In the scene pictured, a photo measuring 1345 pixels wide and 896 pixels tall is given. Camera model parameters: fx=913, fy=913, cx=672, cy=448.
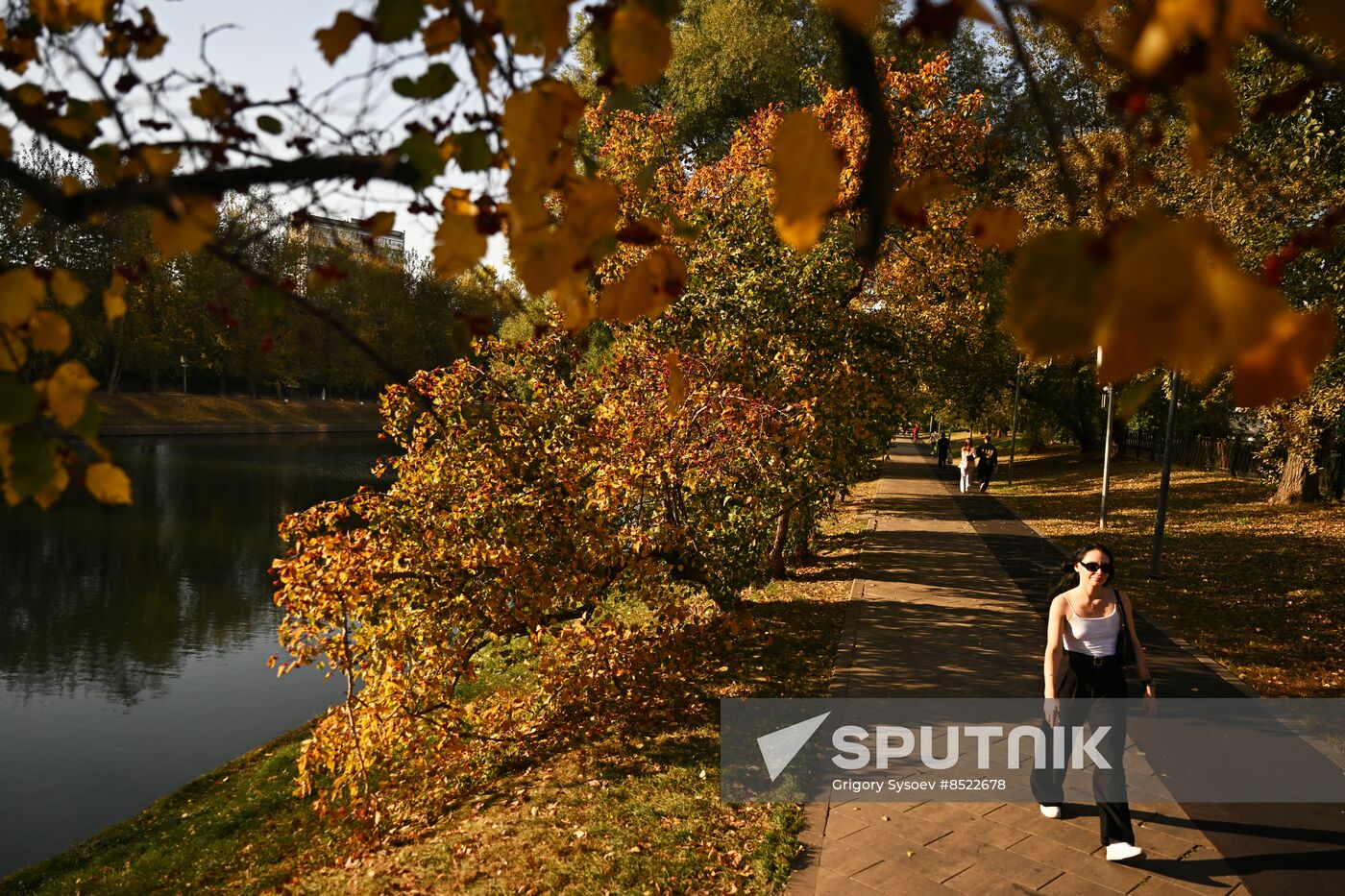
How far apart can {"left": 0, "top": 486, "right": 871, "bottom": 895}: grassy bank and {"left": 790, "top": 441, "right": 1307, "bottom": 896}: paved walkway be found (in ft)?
1.39

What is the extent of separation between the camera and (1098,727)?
18.5 feet

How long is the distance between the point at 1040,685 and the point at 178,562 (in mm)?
17728

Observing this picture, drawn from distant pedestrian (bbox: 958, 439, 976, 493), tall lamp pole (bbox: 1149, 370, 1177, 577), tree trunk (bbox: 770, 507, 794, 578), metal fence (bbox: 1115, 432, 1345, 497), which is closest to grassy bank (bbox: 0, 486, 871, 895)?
tree trunk (bbox: 770, 507, 794, 578)

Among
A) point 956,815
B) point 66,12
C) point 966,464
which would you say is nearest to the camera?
point 66,12

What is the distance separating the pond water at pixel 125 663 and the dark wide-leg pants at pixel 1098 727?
8.80 meters

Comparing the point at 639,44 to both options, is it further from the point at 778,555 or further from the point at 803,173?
the point at 778,555

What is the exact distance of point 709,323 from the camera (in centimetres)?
1036

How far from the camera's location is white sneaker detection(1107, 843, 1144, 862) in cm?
532

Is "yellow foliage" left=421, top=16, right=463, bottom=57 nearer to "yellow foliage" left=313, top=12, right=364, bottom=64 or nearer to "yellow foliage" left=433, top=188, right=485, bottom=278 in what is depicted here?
"yellow foliage" left=313, top=12, right=364, bottom=64

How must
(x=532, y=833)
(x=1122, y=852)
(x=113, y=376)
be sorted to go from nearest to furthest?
(x=1122, y=852) < (x=532, y=833) < (x=113, y=376)

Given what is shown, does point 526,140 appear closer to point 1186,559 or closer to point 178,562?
point 1186,559

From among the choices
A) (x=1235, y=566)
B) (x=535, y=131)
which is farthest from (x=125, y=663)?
(x=1235, y=566)

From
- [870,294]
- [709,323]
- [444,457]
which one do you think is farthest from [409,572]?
[870,294]

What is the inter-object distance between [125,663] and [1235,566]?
17041 mm
